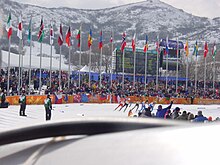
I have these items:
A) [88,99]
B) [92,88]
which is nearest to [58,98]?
[88,99]

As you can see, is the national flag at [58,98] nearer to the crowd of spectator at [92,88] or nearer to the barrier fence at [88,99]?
the barrier fence at [88,99]

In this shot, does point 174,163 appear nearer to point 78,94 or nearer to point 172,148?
point 172,148

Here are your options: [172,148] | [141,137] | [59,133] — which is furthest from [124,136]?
[59,133]

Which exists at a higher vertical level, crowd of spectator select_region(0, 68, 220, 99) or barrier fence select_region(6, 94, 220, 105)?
crowd of spectator select_region(0, 68, 220, 99)

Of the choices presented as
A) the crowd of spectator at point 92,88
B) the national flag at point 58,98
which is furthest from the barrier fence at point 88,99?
the crowd of spectator at point 92,88

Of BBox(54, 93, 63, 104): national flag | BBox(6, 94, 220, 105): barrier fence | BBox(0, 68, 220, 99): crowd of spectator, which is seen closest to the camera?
BBox(6, 94, 220, 105): barrier fence

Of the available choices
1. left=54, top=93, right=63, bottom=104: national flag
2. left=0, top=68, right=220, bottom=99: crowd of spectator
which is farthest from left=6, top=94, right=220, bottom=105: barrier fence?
left=0, top=68, right=220, bottom=99: crowd of spectator

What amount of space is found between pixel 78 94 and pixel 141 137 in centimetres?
3344

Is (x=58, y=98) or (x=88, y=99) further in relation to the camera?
(x=88, y=99)

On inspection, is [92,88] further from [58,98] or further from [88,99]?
[58,98]

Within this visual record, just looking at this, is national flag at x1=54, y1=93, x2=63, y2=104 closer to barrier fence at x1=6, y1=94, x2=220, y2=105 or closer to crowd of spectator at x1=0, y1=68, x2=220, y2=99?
barrier fence at x1=6, y1=94, x2=220, y2=105

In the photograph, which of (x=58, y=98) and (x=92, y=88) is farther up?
(x=92, y=88)

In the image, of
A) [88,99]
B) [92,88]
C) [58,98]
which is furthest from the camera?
[92,88]

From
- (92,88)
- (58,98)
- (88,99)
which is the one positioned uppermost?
(92,88)
